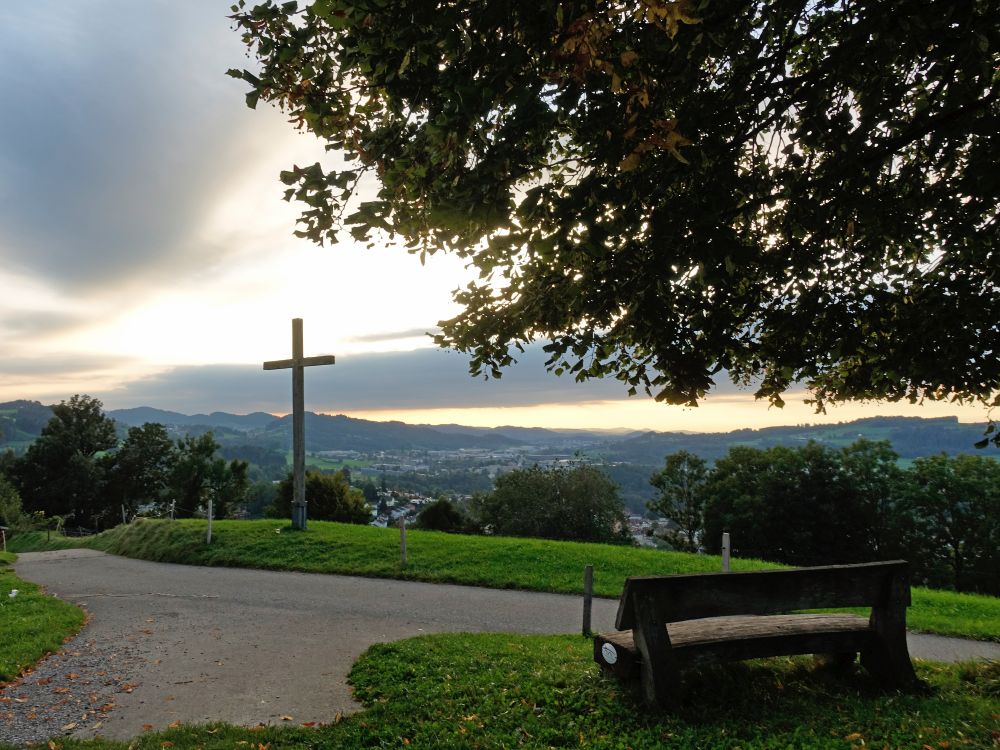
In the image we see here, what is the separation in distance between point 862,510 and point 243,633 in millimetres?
35584

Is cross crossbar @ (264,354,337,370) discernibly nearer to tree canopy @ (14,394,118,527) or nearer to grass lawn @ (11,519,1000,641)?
grass lawn @ (11,519,1000,641)

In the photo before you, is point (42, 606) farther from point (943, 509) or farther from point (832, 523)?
point (943, 509)

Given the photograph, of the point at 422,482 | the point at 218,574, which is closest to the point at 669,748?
the point at 218,574

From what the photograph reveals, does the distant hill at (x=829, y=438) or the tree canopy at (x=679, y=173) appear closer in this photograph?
the tree canopy at (x=679, y=173)

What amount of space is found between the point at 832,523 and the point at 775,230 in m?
33.7

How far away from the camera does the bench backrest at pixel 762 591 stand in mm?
5191

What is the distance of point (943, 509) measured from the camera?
3366cm

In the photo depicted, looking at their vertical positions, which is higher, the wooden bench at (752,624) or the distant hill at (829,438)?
the wooden bench at (752,624)

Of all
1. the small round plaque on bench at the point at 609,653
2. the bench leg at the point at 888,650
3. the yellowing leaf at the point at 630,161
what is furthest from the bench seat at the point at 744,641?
the yellowing leaf at the point at 630,161

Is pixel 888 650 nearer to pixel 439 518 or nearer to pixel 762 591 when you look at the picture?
pixel 762 591

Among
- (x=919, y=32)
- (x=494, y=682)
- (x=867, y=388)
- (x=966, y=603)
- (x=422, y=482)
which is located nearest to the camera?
(x=919, y=32)

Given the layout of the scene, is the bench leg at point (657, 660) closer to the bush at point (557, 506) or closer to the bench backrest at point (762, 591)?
the bench backrest at point (762, 591)

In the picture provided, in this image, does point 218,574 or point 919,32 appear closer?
point 919,32

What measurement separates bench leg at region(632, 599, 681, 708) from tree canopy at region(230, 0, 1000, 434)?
204 centimetres
